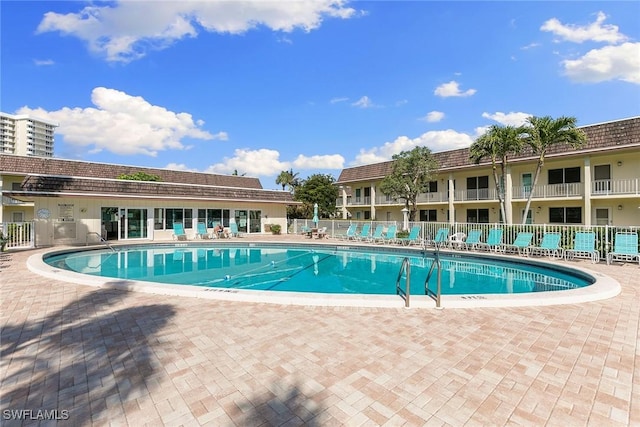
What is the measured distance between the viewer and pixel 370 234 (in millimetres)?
19422

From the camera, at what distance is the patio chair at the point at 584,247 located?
36.5ft

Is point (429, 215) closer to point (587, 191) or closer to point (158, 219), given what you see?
point (587, 191)

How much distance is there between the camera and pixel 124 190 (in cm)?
1752

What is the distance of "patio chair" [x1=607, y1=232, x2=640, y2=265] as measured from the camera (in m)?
10.3

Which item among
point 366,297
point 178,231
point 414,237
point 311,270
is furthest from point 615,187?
point 178,231

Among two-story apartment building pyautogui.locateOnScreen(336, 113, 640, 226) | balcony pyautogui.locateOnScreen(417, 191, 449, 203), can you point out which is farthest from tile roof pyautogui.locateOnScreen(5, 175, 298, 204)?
two-story apartment building pyautogui.locateOnScreen(336, 113, 640, 226)

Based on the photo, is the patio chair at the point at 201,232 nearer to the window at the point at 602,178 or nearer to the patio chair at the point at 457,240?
the patio chair at the point at 457,240

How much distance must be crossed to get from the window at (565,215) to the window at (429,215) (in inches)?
320

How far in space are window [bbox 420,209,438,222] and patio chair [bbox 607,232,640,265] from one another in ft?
51.5

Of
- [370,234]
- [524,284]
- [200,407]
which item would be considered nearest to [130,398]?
[200,407]

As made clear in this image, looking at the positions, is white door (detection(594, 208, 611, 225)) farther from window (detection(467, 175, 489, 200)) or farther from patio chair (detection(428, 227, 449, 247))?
patio chair (detection(428, 227, 449, 247))

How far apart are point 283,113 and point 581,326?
75.9ft

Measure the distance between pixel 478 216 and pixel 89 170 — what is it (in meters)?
33.8

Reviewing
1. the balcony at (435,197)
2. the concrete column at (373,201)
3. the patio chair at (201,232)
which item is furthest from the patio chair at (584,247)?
the patio chair at (201,232)
